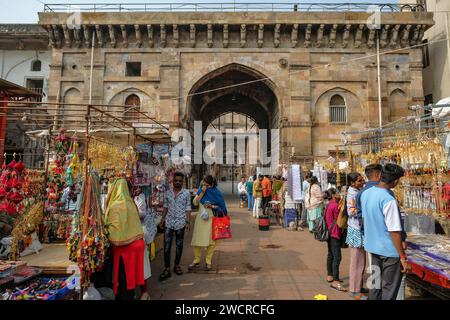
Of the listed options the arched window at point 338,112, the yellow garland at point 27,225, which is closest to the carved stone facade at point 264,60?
the arched window at point 338,112

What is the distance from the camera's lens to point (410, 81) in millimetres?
15398

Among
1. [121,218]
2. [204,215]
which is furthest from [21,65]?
[121,218]

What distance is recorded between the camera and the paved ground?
166 inches

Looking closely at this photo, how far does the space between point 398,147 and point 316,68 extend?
9.53 meters

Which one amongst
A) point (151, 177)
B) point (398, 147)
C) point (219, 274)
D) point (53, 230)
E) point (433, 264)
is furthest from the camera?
point (398, 147)

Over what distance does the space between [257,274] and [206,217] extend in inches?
52.3

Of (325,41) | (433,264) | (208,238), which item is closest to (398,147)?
(433,264)

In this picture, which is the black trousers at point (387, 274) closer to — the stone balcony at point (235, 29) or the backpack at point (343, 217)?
the backpack at point (343, 217)

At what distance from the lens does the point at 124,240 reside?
129 inches

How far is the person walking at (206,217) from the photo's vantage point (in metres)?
5.11

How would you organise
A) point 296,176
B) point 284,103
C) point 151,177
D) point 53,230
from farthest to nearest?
1. point 284,103
2. point 296,176
3. point 151,177
4. point 53,230

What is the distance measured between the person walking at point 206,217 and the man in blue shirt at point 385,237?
2680 millimetres

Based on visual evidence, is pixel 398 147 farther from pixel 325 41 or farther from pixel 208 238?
pixel 325 41

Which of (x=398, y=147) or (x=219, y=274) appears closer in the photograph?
(x=219, y=274)
